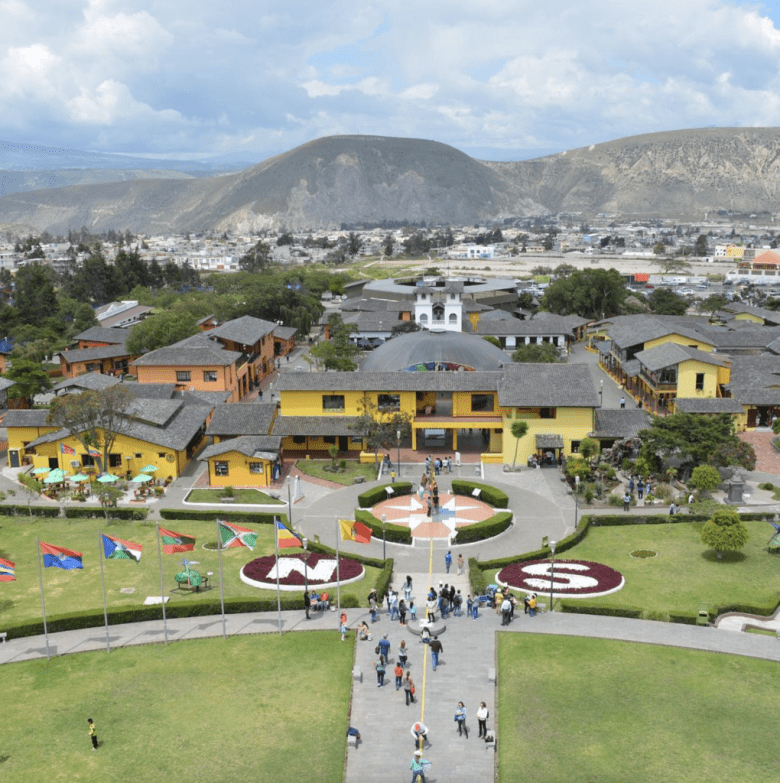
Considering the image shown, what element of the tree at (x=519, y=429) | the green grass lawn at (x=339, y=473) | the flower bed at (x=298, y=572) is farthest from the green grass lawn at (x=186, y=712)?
the tree at (x=519, y=429)

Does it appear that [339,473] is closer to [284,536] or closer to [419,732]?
[284,536]

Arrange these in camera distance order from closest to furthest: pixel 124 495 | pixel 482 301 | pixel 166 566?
pixel 166 566 < pixel 124 495 < pixel 482 301

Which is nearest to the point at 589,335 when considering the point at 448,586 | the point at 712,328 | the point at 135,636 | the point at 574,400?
the point at 712,328

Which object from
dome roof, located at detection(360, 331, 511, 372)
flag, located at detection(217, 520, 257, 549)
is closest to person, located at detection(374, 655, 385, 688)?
flag, located at detection(217, 520, 257, 549)

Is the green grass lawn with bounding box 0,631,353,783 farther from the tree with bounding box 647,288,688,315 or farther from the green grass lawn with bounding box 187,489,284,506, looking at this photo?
the tree with bounding box 647,288,688,315

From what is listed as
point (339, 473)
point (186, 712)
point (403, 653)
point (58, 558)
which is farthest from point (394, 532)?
point (58, 558)

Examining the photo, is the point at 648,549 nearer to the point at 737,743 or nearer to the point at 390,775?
the point at 737,743
